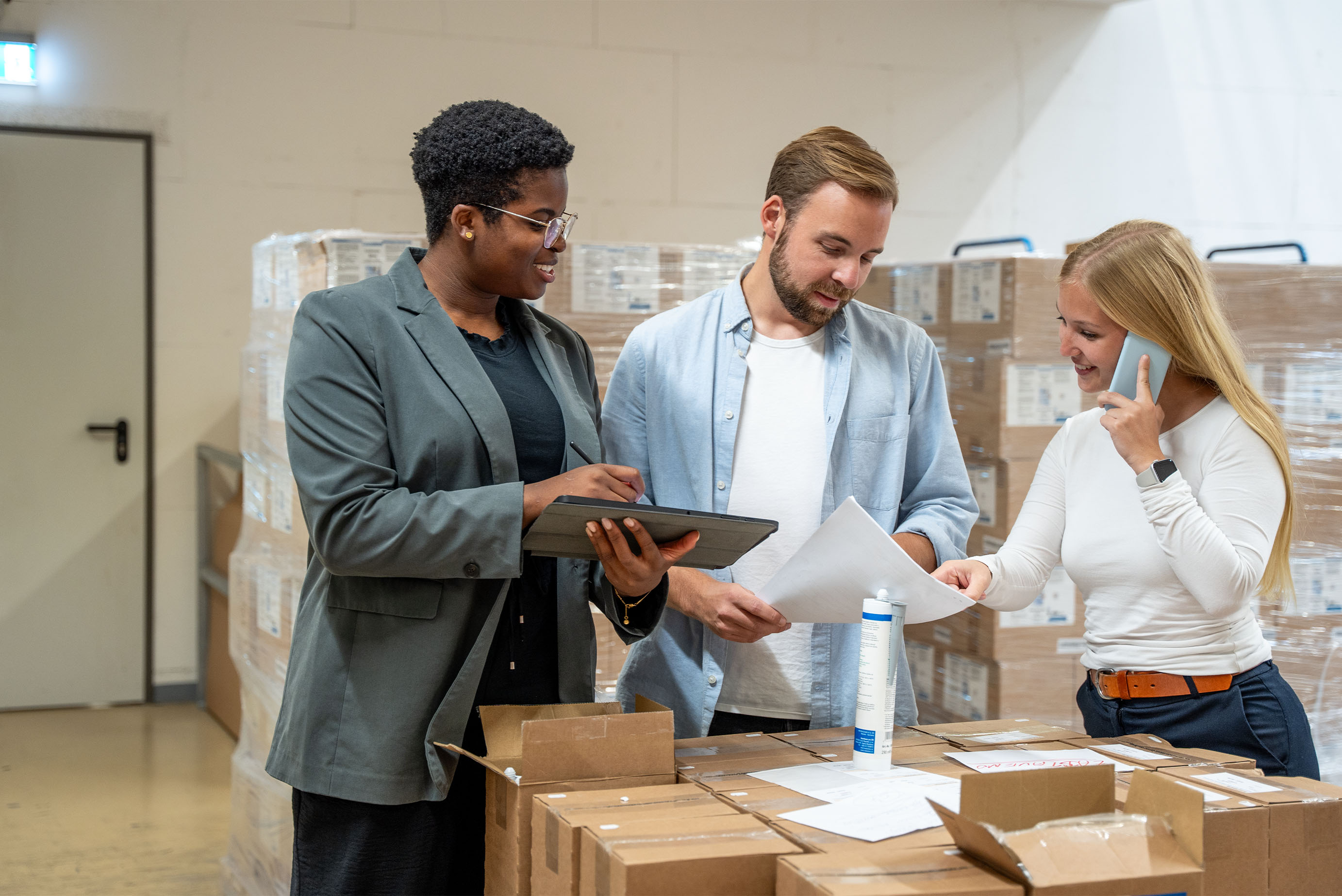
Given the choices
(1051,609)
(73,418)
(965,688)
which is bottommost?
(965,688)

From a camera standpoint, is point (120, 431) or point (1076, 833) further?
point (120, 431)

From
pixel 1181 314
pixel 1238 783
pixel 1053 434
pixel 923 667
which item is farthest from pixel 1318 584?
pixel 1238 783

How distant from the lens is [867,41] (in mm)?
5836

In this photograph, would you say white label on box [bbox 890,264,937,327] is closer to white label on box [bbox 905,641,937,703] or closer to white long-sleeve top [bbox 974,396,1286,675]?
white label on box [bbox 905,641,937,703]

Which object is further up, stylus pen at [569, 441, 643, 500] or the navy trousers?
stylus pen at [569, 441, 643, 500]

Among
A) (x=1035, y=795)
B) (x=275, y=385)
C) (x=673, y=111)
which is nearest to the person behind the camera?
(x=1035, y=795)

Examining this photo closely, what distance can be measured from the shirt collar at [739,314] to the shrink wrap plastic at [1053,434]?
1425mm

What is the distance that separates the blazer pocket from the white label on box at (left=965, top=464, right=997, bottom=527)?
2123 millimetres

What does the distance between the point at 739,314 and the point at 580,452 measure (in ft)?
1.61

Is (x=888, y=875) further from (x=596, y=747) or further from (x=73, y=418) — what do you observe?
(x=73, y=418)

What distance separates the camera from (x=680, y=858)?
3.91ft

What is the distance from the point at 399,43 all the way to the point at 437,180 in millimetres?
3960

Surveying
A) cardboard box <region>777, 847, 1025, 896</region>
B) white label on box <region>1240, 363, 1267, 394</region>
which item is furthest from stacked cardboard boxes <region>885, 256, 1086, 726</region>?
cardboard box <region>777, 847, 1025, 896</region>

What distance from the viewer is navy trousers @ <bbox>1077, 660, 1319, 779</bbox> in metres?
1.77
